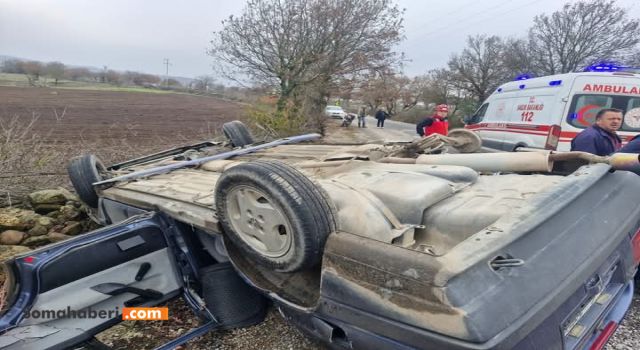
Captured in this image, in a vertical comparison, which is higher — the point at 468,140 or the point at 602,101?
the point at 602,101

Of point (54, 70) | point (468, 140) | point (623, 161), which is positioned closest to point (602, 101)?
point (468, 140)

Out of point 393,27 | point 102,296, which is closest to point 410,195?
point 102,296

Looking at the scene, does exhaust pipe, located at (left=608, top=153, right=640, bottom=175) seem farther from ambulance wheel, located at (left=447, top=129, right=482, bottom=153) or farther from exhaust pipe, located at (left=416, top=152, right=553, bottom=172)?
ambulance wheel, located at (left=447, top=129, right=482, bottom=153)

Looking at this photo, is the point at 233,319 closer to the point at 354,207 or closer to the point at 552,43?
the point at 354,207

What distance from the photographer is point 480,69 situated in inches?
1232

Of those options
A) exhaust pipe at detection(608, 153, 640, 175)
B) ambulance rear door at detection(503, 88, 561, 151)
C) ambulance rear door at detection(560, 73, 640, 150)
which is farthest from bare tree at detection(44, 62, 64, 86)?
exhaust pipe at detection(608, 153, 640, 175)

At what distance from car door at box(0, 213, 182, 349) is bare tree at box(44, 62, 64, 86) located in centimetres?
7429

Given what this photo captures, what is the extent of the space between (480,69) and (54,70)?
6647 centimetres

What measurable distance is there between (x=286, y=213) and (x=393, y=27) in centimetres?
1220

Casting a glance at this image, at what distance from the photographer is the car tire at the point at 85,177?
10.2 ft

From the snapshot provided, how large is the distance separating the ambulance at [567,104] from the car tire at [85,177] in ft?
19.9

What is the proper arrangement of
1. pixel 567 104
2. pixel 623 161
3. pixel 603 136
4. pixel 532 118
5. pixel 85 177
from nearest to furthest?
pixel 623 161, pixel 85 177, pixel 603 136, pixel 567 104, pixel 532 118

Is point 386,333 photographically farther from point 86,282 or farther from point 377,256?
point 86,282

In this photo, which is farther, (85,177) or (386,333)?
(85,177)
